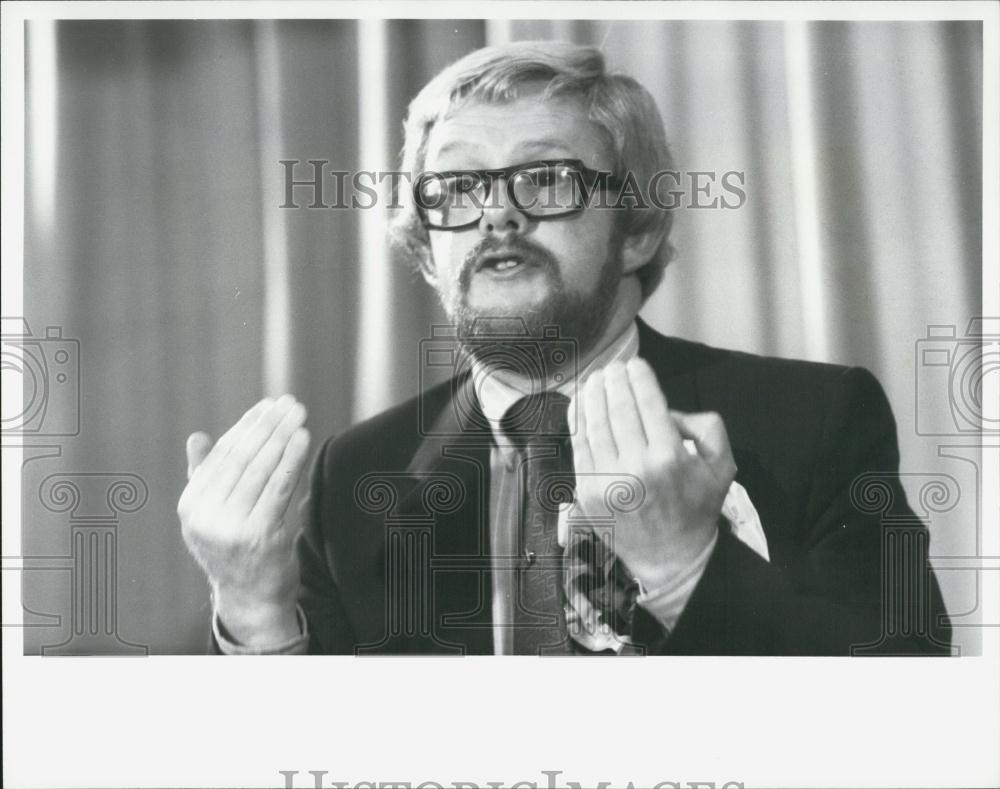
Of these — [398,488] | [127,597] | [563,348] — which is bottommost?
[127,597]

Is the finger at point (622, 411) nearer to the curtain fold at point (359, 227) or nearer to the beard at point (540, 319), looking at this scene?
the beard at point (540, 319)

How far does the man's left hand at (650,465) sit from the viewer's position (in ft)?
7.30

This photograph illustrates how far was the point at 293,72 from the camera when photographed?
91.1 inches

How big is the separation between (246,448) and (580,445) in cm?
79

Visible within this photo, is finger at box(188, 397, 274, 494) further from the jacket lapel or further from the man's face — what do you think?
the man's face

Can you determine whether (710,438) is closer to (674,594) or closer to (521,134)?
(674,594)

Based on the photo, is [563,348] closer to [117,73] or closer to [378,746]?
[378,746]

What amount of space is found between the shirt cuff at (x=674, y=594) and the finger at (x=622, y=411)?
28 cm

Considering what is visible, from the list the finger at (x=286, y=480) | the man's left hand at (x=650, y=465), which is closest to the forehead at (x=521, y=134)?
the man's left hand at (x=650, y=465)

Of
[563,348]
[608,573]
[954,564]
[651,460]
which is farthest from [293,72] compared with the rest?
[954,564]

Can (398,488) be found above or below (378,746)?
above

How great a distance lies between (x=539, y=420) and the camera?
2.28 metres

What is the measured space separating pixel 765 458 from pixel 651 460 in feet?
0.88

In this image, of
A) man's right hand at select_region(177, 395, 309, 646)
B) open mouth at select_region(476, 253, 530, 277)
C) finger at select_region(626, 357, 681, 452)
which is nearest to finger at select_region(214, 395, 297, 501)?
man's right hand at select_region(177, 395, 309, 646)
